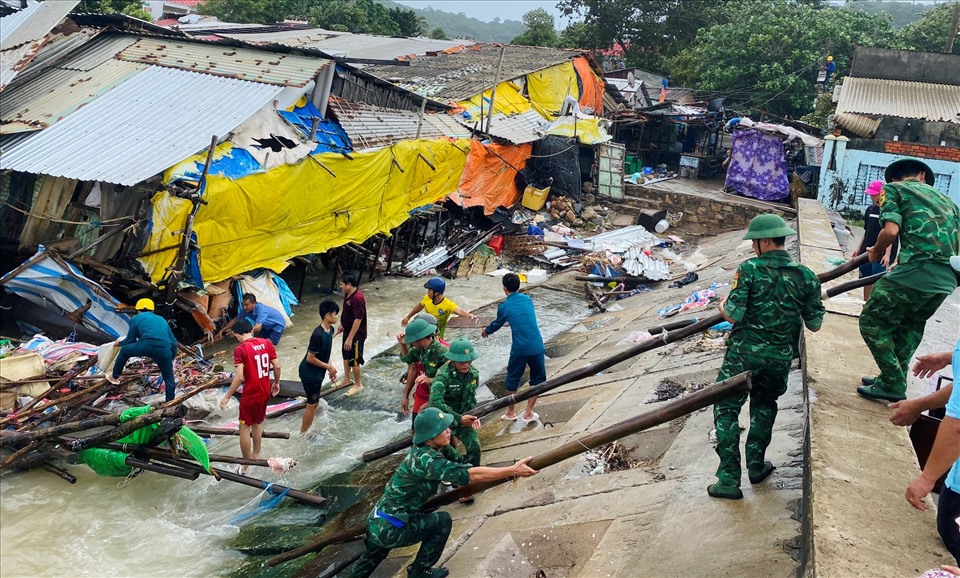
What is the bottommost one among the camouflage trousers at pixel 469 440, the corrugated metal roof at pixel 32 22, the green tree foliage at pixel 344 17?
the camouflage trousers at pixel 469 440

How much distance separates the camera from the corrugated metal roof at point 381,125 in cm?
1269

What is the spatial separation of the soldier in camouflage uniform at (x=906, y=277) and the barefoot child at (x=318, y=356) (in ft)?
15.9

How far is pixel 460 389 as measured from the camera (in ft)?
18.7

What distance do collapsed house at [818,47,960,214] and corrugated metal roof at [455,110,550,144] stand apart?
736 cm

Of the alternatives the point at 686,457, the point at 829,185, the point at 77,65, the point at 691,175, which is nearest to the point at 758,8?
the point at 691,175

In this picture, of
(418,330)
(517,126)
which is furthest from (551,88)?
(418,330)

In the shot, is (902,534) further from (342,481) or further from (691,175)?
(691,175)

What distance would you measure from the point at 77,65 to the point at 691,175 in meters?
17.5

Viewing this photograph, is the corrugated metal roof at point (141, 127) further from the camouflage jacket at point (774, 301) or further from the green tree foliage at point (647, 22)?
the green tree foliage at point (647, 22)

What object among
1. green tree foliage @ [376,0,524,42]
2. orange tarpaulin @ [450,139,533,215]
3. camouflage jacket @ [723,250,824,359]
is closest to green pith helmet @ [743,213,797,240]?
camouflage jacket @ [723,250,824,359]

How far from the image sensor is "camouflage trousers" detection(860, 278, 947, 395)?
466 centimetres

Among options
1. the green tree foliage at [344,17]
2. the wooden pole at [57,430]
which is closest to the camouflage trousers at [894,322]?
the wooden pole at [57,430]

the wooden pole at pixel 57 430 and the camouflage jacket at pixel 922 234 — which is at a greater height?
the camouflage jacket at pixel 922 234

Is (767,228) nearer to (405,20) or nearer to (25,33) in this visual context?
(25,33)
